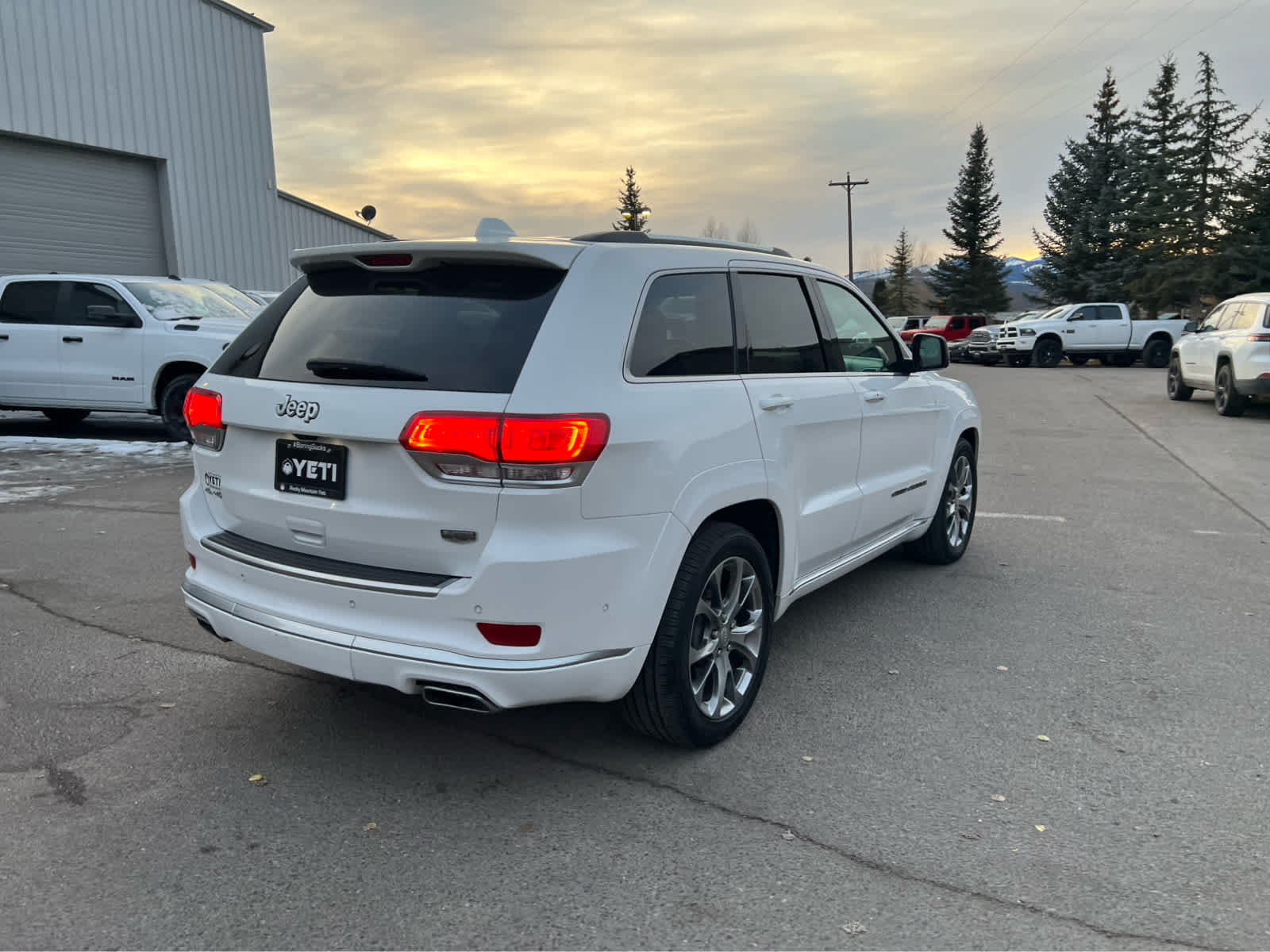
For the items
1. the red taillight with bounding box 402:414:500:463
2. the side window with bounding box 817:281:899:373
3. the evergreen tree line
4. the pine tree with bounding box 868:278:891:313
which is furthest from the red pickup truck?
the pine tree with bounding box 868:278:891:313

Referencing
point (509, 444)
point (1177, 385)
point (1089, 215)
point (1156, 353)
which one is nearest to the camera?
point (509, 444)

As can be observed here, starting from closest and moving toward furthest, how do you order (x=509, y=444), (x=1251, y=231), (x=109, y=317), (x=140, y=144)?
(x=509, y=444), (x=109, y=317), (x=140, y=144), (x=1251, y=231)

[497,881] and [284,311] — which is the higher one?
[284,311]

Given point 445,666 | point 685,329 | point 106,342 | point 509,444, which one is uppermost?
point 106,342

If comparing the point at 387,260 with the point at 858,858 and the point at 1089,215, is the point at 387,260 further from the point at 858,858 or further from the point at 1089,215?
the point at 1089,215

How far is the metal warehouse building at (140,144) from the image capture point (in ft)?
55.6

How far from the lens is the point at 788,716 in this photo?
3.90 m

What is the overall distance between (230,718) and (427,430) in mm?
1660

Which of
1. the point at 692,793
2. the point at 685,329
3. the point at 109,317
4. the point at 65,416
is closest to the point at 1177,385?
the point at 109,317

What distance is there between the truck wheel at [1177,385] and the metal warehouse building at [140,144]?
18373mm

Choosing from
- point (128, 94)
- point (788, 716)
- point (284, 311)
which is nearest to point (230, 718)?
point (284, 311)

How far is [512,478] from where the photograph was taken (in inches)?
113

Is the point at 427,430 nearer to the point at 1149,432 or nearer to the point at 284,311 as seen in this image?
the point at 284,311

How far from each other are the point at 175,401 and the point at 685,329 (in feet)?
29.8
